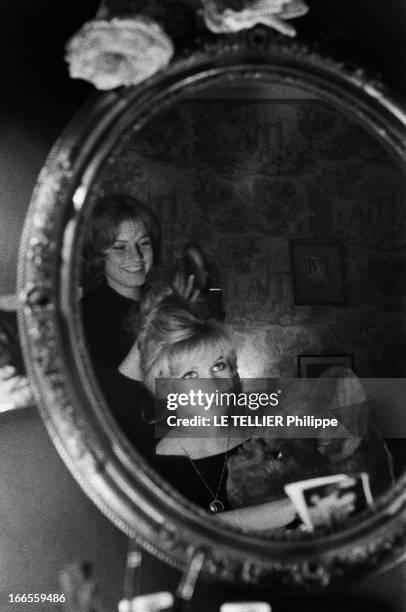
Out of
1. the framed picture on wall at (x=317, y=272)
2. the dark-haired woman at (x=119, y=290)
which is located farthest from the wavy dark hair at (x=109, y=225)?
the framed picture on wall at (x=317, y=272)

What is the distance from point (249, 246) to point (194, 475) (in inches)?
14.1

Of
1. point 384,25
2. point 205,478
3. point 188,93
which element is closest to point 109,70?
point 188,93

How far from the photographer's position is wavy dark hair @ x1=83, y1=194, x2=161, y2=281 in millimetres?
1089

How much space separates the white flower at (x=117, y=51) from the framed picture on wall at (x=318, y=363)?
499mm

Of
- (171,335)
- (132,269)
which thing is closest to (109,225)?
→ (132,269)

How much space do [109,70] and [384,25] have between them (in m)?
0.49

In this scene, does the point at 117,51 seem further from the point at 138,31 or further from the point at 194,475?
the point at 194,475

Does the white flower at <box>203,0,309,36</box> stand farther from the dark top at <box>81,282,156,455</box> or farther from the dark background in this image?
the dark top at <box>81,282,156,455</box>

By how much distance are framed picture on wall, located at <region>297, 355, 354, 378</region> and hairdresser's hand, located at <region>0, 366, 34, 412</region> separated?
0.41 meters

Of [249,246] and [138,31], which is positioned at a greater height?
[138,31]

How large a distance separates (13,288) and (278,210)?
16.7 inches

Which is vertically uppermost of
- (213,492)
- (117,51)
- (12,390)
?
(117,51)

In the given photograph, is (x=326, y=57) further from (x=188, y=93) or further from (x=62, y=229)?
(x=62, y=229)

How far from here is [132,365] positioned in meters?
1.09
